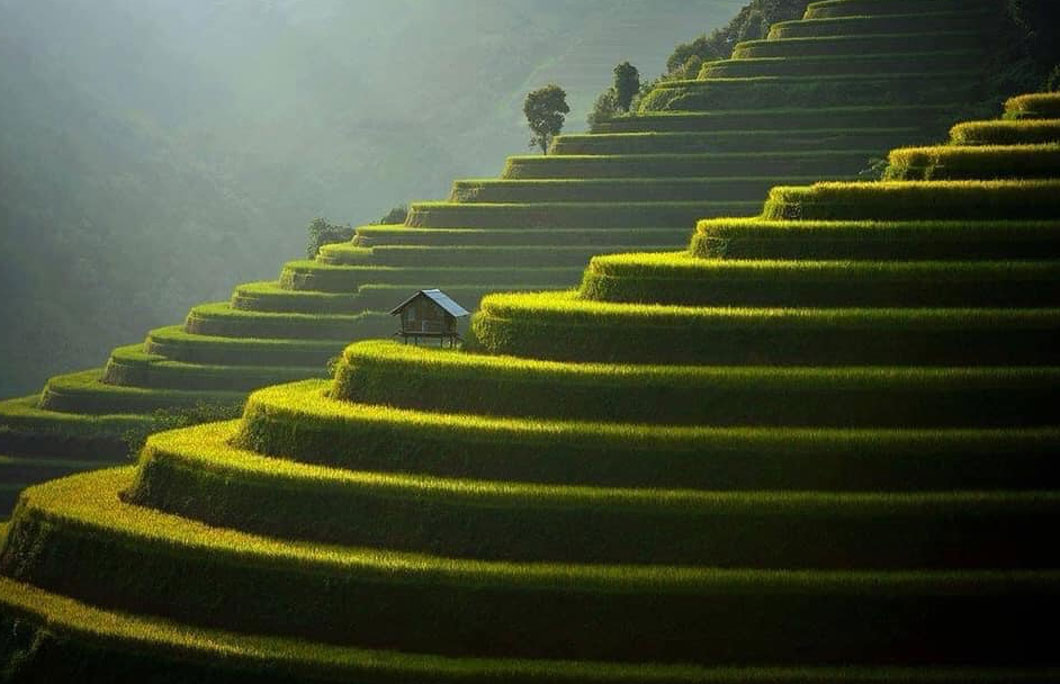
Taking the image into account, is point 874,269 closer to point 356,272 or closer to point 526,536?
point 526,536

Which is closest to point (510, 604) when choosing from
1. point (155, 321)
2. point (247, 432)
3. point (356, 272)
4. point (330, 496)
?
point (330, 496)

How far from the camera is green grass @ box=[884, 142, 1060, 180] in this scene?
188ft

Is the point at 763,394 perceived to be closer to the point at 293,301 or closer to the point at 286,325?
the point at 286,325

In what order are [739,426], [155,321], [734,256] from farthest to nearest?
1. [155,321]
2. [734,256]
3. [739,426]

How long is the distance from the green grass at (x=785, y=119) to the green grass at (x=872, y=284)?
4482 centimetres

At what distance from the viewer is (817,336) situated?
5066cm

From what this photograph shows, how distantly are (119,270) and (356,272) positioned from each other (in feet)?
308

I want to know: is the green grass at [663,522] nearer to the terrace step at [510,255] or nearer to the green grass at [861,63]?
the terrace step at [510,255]

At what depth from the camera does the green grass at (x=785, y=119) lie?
97.5 meters

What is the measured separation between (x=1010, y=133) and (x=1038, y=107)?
2872 mm

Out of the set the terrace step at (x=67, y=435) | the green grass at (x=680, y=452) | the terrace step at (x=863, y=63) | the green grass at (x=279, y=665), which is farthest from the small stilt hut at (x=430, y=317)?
the terrace step at (x=863, y=63)

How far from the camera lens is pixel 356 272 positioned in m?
95.9

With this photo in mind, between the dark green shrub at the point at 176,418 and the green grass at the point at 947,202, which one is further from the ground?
the green grass at the point at 947,202

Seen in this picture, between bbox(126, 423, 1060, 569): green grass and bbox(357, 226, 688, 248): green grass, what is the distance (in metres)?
43.6
